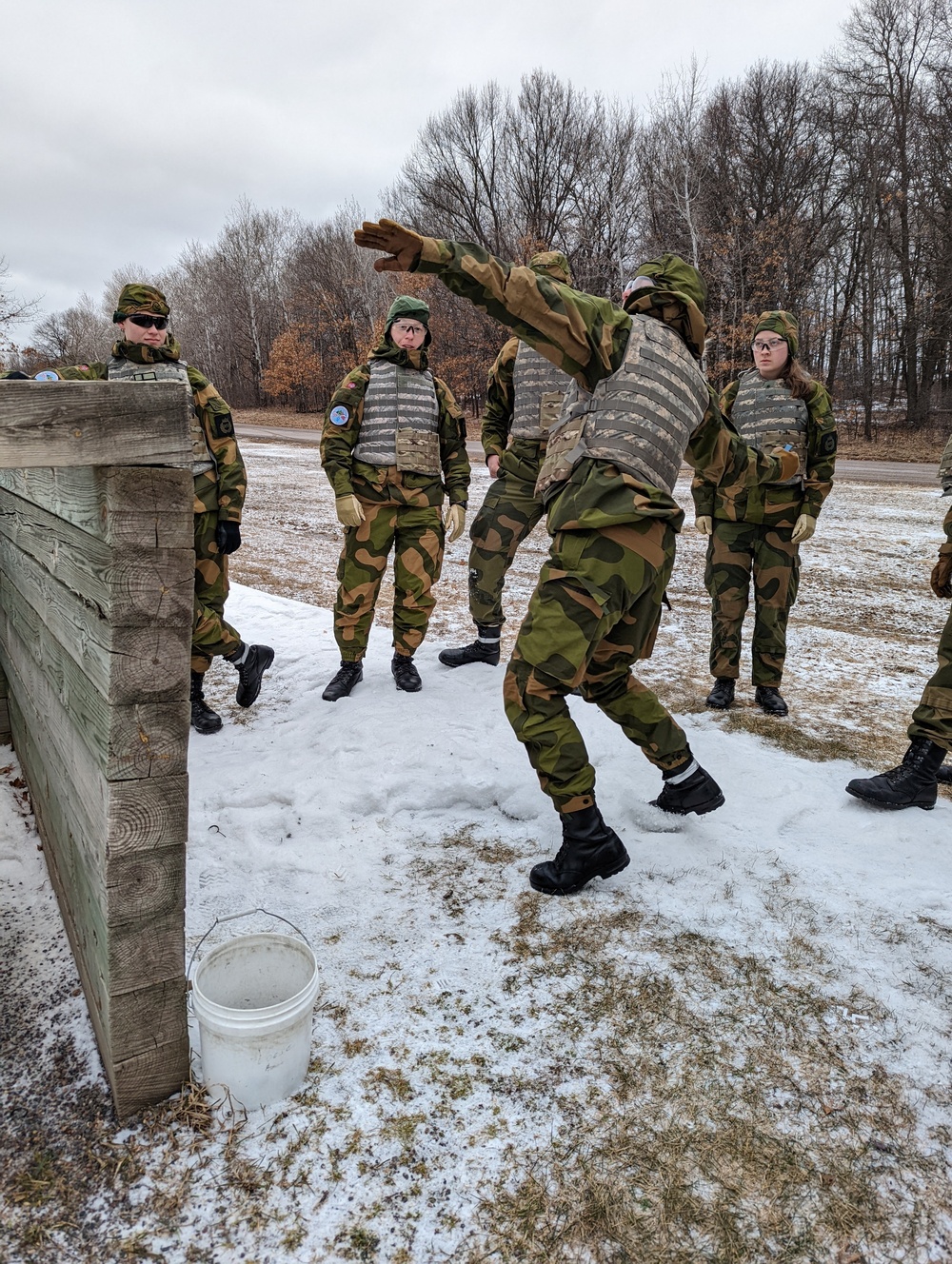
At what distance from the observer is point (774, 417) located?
4488 mm

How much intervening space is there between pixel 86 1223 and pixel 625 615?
7.47 feet

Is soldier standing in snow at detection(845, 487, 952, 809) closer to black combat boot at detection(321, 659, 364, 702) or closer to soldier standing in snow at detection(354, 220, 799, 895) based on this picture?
soldier standing in snow at detection(354, 220, 799, 895)

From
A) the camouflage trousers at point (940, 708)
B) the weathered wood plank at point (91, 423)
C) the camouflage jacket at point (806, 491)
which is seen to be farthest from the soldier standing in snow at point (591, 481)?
the camouflage jacket at point (806, 491)

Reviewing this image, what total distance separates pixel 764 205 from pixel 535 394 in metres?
28.2

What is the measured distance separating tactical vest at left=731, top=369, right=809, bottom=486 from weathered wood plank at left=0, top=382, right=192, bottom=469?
142 inches

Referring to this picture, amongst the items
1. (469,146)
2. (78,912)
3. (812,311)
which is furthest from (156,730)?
(469,146)

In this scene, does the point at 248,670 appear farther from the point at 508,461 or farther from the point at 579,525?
the point at 579,525

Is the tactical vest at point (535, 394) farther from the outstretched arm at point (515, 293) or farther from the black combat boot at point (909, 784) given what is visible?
the black combat boot at point (909, 784)

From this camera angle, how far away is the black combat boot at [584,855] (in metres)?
2.79

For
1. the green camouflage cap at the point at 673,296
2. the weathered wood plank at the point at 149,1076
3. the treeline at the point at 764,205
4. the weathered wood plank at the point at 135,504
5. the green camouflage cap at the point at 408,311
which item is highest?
the treeline at the point at 764,205

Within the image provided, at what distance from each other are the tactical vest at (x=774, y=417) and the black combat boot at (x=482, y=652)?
2027 mm

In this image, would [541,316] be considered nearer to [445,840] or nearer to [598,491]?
[598,491]

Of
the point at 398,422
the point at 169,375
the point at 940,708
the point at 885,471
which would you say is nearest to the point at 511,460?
the point at 398,422

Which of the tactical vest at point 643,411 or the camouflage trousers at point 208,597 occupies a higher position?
the tactical vest at point 643,411
